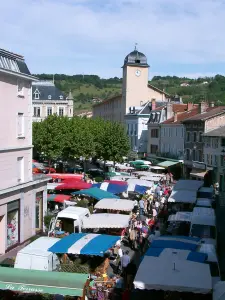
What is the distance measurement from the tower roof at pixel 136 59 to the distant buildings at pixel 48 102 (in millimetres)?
15075

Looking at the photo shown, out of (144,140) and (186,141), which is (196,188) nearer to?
(186,141)

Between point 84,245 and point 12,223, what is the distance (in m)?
6.26

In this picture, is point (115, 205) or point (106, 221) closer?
point (106, 221)

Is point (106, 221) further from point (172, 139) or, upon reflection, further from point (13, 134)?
point (172, 139)

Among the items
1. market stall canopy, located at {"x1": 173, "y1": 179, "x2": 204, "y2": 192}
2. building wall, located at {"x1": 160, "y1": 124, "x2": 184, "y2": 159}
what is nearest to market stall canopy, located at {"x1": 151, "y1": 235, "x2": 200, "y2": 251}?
market stall canopy, located at {"x1": 173, "y1": 179, "x2": 204, "y2": 192}

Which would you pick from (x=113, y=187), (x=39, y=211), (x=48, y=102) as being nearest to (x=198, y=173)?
(x=113, y=187)

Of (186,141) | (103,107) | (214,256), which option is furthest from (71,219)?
(103,107)

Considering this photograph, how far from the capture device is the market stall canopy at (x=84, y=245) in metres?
16.4

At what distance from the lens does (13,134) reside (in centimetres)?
2161

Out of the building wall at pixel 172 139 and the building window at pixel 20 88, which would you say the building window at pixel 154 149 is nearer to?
the building wall at pixel 172 139

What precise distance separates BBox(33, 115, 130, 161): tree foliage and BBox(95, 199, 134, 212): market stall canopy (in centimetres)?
2063

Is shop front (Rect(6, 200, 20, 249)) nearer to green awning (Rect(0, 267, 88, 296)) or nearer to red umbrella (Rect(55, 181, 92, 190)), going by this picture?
green awning (Rect(0, 267, 88, 296))

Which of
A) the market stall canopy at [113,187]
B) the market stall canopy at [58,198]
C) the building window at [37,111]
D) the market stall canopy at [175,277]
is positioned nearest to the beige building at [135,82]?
the building window at [37,111]

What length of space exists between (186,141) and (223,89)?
4431 inches
